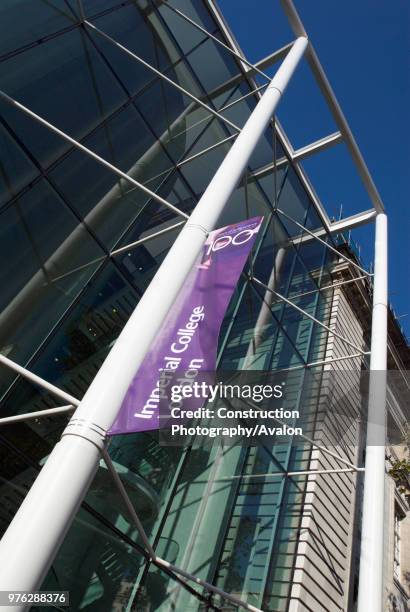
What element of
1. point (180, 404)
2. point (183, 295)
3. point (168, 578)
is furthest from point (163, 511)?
point (183, 295)

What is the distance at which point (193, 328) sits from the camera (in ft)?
17.1

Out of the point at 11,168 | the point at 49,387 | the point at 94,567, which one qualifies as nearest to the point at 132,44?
→ the point at 11,168

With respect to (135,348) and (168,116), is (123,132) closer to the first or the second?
(168,116)

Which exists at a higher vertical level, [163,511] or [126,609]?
[163,511]

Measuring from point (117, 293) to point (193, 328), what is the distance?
372cm

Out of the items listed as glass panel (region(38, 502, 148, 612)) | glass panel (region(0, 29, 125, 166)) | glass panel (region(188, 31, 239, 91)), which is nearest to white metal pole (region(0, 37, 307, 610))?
glass panel (region(38, 502, 148, 612))

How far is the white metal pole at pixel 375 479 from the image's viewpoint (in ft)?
23.4

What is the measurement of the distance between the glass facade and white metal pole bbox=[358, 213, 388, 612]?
7.41 feet

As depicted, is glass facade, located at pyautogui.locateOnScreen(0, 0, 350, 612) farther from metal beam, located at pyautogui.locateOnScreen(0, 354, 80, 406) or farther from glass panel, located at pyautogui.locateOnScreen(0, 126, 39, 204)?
metal beam, located at pyautogui.locateOnScreen(0, 354, 80, 406)

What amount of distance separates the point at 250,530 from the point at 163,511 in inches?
89.6

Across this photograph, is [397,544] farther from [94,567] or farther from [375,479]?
[94,567]

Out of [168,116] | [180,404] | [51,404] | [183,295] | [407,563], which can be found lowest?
[180,404]

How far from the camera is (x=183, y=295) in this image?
562 cm

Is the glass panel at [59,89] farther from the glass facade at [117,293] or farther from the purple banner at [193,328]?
the purple banner at [193,328]
